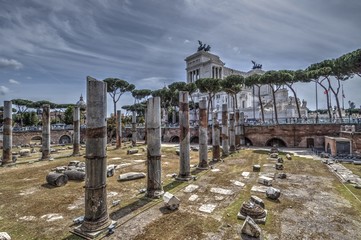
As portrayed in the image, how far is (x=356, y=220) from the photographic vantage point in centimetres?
720

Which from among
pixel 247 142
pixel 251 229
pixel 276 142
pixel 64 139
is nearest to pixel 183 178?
pixel 251 229

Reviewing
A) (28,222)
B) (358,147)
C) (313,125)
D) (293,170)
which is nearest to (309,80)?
(313,125)

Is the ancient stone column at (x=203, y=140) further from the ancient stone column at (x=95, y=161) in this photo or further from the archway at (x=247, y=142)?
the archway at (x=247, y=142)

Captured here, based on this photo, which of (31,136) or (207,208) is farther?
(31,136)

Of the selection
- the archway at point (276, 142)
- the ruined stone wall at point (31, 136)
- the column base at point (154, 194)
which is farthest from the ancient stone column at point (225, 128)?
the ruined stone wall at point (31, 136)

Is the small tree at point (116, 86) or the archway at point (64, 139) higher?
the small tree at point (116, 86)

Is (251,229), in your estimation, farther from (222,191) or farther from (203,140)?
(203,140)

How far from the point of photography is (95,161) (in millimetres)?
6551

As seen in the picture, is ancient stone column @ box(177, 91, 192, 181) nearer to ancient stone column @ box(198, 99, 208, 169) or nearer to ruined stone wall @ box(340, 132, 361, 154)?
ancient stone column @ box(198, 99, 208, 169)

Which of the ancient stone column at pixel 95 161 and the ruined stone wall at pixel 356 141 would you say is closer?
the ancient stone column at pixel 95 161

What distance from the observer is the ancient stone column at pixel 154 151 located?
30.9ft

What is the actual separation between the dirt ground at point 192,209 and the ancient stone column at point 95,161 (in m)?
0.57

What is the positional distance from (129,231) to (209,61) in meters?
83.2

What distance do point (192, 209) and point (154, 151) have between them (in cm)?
299
